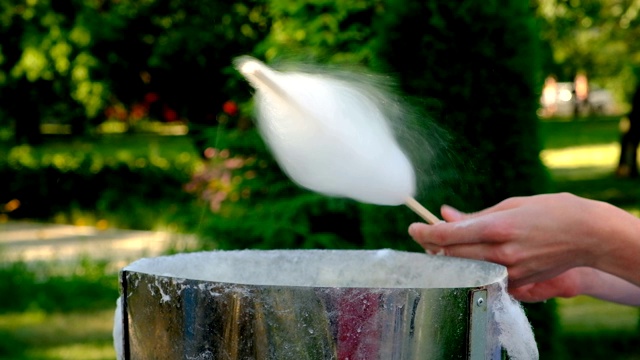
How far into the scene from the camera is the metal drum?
112cm

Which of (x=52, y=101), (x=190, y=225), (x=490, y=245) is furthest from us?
(x=52, y=101)

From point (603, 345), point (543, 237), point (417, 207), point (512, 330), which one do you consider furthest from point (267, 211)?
point (512, 330)

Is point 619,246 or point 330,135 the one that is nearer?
point 330,135

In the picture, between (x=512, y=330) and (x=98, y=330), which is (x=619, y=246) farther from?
(x=98, y=330)

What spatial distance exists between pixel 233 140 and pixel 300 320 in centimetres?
408

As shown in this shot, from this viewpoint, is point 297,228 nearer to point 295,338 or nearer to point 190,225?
point 190,225

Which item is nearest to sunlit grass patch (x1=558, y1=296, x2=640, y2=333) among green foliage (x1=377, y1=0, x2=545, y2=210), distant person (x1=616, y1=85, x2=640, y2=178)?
green foliage (x1=377, y1=0, x2=545, y2=210)

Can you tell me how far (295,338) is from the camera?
112 cm

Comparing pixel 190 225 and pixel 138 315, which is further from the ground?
pixel 190 225

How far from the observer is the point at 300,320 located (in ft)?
3.66

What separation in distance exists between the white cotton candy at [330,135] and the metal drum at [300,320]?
31 cm

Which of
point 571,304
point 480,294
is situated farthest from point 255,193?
point 480,294

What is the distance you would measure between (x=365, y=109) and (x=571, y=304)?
546 cm

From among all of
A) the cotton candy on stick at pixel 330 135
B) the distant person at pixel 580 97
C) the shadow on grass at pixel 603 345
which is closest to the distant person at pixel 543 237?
the cotton candy on stick at pixel 330 135
